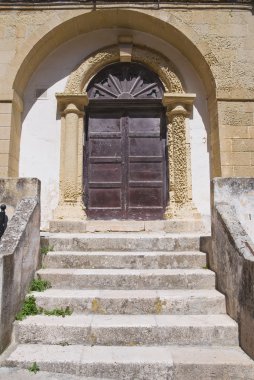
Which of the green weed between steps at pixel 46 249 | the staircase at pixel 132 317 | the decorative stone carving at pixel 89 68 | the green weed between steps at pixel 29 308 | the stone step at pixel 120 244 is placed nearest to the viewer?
the staircase at pixel 132 317

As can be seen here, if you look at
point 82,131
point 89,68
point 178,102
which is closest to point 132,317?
point 82,131

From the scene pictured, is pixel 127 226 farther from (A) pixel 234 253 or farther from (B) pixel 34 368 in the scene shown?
(B) pixel 34 368

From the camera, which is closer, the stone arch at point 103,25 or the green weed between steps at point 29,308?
the green weed between steps at point 29,308

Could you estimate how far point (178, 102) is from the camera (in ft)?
22.9

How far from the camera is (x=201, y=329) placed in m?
3.25

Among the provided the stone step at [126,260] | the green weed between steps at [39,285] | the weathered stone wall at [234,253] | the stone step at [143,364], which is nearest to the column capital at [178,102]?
the weathered stone wall at [234,253]

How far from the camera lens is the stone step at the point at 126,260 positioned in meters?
4.32

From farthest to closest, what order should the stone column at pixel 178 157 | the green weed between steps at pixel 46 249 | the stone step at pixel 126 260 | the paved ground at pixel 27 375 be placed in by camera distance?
the stone column at pixel 178 157
the green weed between steps at pixel 46 249
the stone step at pixel 126 260
the paved ground at pixel 27 375

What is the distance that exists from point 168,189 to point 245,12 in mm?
3817

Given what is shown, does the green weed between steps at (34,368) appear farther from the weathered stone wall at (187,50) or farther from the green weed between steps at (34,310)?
the weathered stone wall at (187,50)

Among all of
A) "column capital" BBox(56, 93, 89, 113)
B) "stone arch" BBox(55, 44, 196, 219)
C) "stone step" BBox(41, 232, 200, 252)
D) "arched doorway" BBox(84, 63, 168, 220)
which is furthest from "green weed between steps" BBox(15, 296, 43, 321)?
"column capital" BBox(56, 93, 89, 113)

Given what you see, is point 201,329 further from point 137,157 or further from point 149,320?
point 137,157

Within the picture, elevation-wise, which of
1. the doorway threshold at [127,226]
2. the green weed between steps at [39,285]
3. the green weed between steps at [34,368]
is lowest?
the green weed between steps at [34,368]

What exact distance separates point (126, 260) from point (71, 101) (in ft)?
12.7
